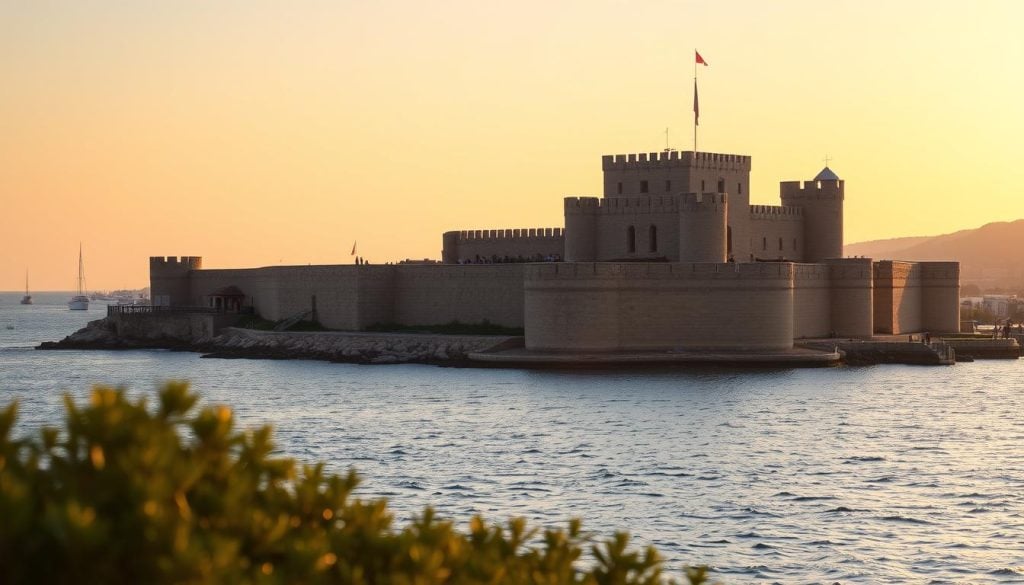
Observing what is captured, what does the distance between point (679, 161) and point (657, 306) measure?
7.52 meters

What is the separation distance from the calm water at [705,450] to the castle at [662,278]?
89.7 inches

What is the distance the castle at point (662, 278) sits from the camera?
4056cm

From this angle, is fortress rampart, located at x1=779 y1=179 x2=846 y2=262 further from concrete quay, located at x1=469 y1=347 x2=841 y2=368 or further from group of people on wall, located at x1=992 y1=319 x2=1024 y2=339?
concrete quay, located at x1=469 y1=347 x2=841 y2=368

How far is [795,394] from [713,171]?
14.4 meters

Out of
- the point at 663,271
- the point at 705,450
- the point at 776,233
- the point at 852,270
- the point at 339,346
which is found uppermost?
the point at 776,233

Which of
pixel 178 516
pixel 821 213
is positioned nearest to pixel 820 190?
pixel 821 213

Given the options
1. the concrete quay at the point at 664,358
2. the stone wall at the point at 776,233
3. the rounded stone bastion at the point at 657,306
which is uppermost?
the stone wall at the point at 776,233

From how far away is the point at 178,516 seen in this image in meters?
5.54

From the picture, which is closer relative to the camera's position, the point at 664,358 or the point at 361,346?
the point at 664,358

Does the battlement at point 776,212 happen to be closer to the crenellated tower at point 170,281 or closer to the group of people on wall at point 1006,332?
the group of people on wall at point 1006,332

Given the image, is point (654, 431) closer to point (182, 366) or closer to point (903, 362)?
point (903, 362)

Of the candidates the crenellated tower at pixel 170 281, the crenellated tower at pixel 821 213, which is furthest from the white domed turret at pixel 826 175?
the crenellated tower at pixel 170 281

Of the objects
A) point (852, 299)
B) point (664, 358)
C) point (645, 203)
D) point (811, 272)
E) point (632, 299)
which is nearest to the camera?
point (664, 358)

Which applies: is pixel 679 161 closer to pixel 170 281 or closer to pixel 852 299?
pixel 852 299
